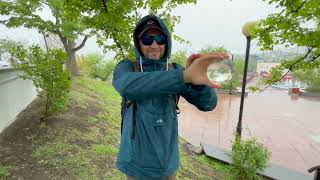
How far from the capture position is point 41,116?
6.52m

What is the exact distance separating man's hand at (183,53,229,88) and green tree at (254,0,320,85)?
2.10m

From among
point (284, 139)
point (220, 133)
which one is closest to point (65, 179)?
point (220, 133)

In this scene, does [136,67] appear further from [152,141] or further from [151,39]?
[152,141]

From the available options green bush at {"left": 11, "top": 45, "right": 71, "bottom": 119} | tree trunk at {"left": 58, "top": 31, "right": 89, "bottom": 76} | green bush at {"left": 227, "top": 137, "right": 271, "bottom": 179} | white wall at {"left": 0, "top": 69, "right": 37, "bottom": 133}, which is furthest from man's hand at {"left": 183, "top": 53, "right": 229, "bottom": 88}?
tree trunk at {"left": 58, "top": 31, "right": 89, "bottom": 76}

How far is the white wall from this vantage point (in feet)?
18.9

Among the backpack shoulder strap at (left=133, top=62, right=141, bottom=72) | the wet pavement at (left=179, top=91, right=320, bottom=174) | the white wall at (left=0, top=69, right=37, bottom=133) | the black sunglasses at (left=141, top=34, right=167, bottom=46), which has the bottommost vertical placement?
the wet pavement at (left=179, top=91, right=320, bottom=174)

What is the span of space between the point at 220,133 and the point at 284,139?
1880 mm

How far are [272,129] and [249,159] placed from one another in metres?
5.26

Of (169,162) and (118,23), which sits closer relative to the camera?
(169,162)

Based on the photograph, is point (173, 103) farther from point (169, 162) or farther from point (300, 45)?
point (300, 45)

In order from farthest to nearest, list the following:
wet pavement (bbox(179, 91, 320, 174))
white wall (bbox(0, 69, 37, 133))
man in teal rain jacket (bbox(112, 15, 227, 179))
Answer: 1. wet pavement (bbox(179, 91, 320, 174))
2. white wall (bbox(0, 69, 37, 133))
3. man in teal rain jacket (bbox(112, 15, 227, 179))

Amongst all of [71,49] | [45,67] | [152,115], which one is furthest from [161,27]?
[71,49]

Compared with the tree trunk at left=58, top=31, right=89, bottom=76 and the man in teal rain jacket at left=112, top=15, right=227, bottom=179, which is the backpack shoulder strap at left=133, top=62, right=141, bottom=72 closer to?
the man in teal rain jacket at left=112, top=15, right=227, bottom=179

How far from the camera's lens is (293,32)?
332cm
